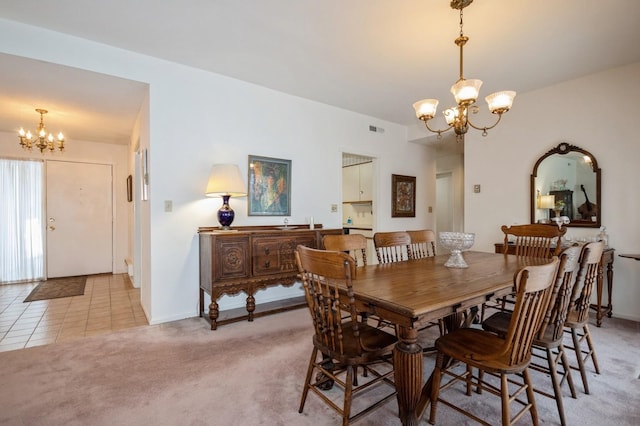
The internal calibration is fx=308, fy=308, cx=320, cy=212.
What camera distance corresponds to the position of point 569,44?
284 cm

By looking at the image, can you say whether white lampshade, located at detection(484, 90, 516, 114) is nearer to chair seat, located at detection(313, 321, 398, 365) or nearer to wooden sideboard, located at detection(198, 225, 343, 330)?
chair seat, located at detection(313, 321, 398, 365)

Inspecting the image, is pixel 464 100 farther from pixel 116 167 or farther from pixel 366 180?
pixel 116 167

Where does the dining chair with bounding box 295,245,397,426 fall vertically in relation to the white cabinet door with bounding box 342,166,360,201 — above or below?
below

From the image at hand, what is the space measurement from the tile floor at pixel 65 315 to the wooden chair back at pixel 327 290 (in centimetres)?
243

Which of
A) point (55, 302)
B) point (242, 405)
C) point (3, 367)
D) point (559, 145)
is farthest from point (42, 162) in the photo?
point (559, 145)

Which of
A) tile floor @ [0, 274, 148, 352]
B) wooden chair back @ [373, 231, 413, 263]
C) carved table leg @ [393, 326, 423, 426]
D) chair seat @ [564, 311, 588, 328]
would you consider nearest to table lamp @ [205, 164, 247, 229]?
tile floor @ [0, 274, 148, 352]

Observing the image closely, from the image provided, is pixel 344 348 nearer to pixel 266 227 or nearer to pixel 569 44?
pixel 266 227

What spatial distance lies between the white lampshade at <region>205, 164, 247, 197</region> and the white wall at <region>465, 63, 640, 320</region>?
3462mm

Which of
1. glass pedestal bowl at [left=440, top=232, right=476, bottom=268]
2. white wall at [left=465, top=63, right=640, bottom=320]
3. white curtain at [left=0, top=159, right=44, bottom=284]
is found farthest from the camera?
white curtain at [left=0, top=159, right=44, bottom=284]

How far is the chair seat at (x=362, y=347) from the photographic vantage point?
150cm

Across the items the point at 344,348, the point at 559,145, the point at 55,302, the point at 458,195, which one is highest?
the point at 559,145

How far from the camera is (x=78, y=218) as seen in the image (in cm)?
550

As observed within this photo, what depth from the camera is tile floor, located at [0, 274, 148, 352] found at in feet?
9.30

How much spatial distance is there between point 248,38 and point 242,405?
2.85 meters
